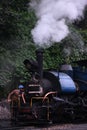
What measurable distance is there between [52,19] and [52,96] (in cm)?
343

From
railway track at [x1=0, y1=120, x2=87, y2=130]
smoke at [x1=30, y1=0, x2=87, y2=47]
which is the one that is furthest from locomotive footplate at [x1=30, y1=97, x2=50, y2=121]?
smoke at [x1=30, y1=0, x2=87, y2=47]

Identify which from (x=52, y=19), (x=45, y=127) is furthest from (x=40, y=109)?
(x=52, y=19)

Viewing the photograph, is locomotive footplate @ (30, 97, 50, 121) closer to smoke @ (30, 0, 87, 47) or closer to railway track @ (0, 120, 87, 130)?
railway track @ (0, 120, 87, 130)

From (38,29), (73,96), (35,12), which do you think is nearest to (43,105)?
(73,96)

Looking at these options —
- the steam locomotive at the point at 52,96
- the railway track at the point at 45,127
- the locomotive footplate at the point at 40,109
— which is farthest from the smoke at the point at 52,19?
the railway track at the point at 45,127

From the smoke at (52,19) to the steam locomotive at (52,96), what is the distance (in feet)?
4.24

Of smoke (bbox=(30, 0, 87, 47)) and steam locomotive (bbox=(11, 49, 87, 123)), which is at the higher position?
smoke (bbox=(30, 0, 87, 47))

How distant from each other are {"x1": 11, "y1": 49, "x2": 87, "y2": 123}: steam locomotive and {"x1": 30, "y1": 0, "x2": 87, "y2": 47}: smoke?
129 centimetres

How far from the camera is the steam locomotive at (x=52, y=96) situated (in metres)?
14.0

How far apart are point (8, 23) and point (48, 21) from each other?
2.01 m

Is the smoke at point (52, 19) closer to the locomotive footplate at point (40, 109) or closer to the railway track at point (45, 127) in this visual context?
the locomotive footplate at point (40, 109)

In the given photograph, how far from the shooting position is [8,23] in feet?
57.7

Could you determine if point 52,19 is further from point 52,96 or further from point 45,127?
point 45,127

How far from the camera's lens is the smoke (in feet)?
51.7
